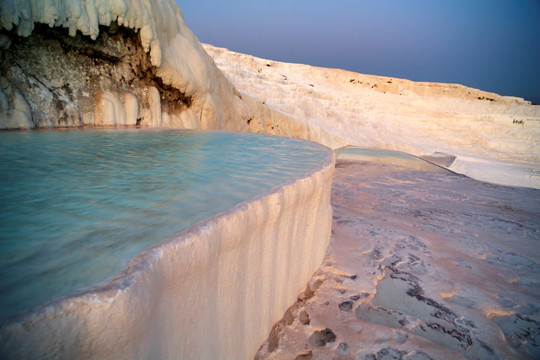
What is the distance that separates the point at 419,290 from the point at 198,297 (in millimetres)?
1769

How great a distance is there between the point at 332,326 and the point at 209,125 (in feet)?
16.2

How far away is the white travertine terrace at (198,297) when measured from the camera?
687 millimetres

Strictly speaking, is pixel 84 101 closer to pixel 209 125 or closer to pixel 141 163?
pixel 209 125

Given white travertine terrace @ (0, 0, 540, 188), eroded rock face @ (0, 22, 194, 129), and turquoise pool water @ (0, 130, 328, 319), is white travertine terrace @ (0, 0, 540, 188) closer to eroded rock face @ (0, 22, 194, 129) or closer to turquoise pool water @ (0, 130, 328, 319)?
eroded rock face @ (0, 22, 194, 129)

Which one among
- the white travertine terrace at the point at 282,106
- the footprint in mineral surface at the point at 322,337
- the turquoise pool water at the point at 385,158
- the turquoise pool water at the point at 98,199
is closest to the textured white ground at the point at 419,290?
the footprint in mineral surface at the point at 322,337

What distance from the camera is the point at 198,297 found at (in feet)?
3.60

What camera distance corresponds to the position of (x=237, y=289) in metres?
1.36

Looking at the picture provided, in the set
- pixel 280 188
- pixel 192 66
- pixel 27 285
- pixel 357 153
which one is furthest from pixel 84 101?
pixel 357 153

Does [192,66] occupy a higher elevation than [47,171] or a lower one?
higher

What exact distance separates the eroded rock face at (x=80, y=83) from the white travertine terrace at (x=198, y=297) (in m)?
3.73

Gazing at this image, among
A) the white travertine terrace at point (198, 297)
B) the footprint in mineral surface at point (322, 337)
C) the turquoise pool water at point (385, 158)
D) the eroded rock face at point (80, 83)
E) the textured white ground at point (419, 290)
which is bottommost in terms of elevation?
the footprint in mineral surface at point (322, 337)

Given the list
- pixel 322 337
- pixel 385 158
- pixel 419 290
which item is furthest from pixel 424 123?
pixel 322 337

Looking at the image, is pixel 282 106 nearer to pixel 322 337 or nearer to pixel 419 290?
pixel 419 290

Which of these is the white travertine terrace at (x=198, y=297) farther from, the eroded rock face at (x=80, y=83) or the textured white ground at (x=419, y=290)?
the eroded rock face at (x=80, y=83)
